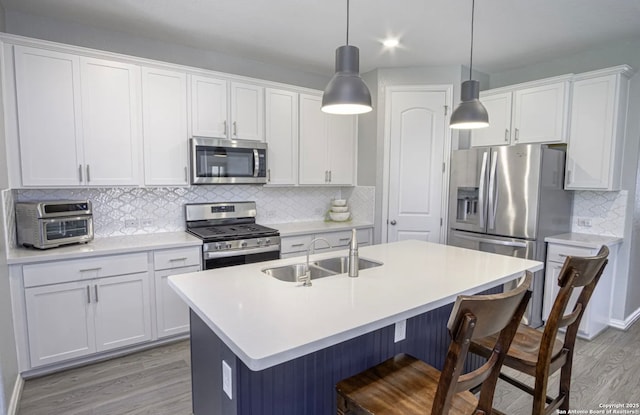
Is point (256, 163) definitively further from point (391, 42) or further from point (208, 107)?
point (391, 42)

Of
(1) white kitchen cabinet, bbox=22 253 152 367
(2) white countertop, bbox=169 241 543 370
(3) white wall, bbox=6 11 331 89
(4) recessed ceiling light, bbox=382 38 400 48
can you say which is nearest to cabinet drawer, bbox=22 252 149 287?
(1) white kitchen cabinet, bbox=22 253 152 367

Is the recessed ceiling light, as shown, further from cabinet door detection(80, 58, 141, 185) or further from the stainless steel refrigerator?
cabinet door detection(80, 58, 141, 185)

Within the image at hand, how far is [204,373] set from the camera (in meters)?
1.77

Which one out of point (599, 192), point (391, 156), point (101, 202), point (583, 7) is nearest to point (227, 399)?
point (101, 202)

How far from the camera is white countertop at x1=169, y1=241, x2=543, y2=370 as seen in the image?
1202mm

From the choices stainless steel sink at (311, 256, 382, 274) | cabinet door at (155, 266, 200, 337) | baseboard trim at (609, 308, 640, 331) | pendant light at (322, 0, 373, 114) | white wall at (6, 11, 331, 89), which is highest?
white wall at (6, 11, 331, 89)

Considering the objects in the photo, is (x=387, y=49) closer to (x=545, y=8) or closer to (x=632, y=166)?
(x=545, y=8)

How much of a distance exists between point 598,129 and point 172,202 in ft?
13.2

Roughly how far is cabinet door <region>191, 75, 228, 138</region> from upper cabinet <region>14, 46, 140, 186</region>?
18.8 inches

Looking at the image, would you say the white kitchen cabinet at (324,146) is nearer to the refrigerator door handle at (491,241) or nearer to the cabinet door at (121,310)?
the refrigerator door handle at (491,241)

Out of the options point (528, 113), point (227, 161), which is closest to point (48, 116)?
point (227, 161)

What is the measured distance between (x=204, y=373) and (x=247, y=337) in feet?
2.50

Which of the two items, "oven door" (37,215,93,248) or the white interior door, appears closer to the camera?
"oven door" (37,215,93,248)

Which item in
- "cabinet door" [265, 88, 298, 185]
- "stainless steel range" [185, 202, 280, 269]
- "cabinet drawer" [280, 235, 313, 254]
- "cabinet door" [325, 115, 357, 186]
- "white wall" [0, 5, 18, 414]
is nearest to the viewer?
"white wall" [0, 5, 18, 414]
